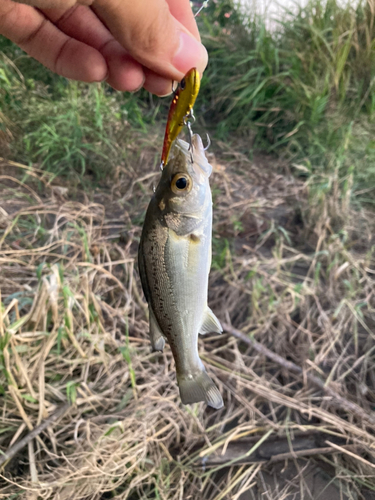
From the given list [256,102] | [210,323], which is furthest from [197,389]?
[256,102]

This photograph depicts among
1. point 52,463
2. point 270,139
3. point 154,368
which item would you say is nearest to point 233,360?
point 154,368

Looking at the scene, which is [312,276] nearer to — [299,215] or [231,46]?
[299,215]

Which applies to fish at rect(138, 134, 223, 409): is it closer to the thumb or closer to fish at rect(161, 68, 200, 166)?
fish at rect(161, 68, 200, 166)

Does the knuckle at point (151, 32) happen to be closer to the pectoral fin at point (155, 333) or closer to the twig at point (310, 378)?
the pectoral fin at point (155, 333)

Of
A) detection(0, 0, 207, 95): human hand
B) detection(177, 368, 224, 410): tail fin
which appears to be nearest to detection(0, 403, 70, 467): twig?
detection(177, 368, 224, 410): tail fin

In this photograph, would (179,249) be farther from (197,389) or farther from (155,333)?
(197,389)

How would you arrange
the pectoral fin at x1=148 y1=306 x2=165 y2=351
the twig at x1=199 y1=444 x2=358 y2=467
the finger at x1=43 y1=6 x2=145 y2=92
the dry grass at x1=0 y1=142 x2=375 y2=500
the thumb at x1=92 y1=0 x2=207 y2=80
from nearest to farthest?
the thumb at x1=92 y1=0 x2=207 y2=80
the pectoral fin at x1=148 y1=306 x2=165 y2=351
the finger at x1=43 y1=6 x2=145 y2=92
the dry grass at x1=0 y1=142 x2=375 y2=500
the twig at x1=199 y1=444 x2=358 y2=467
